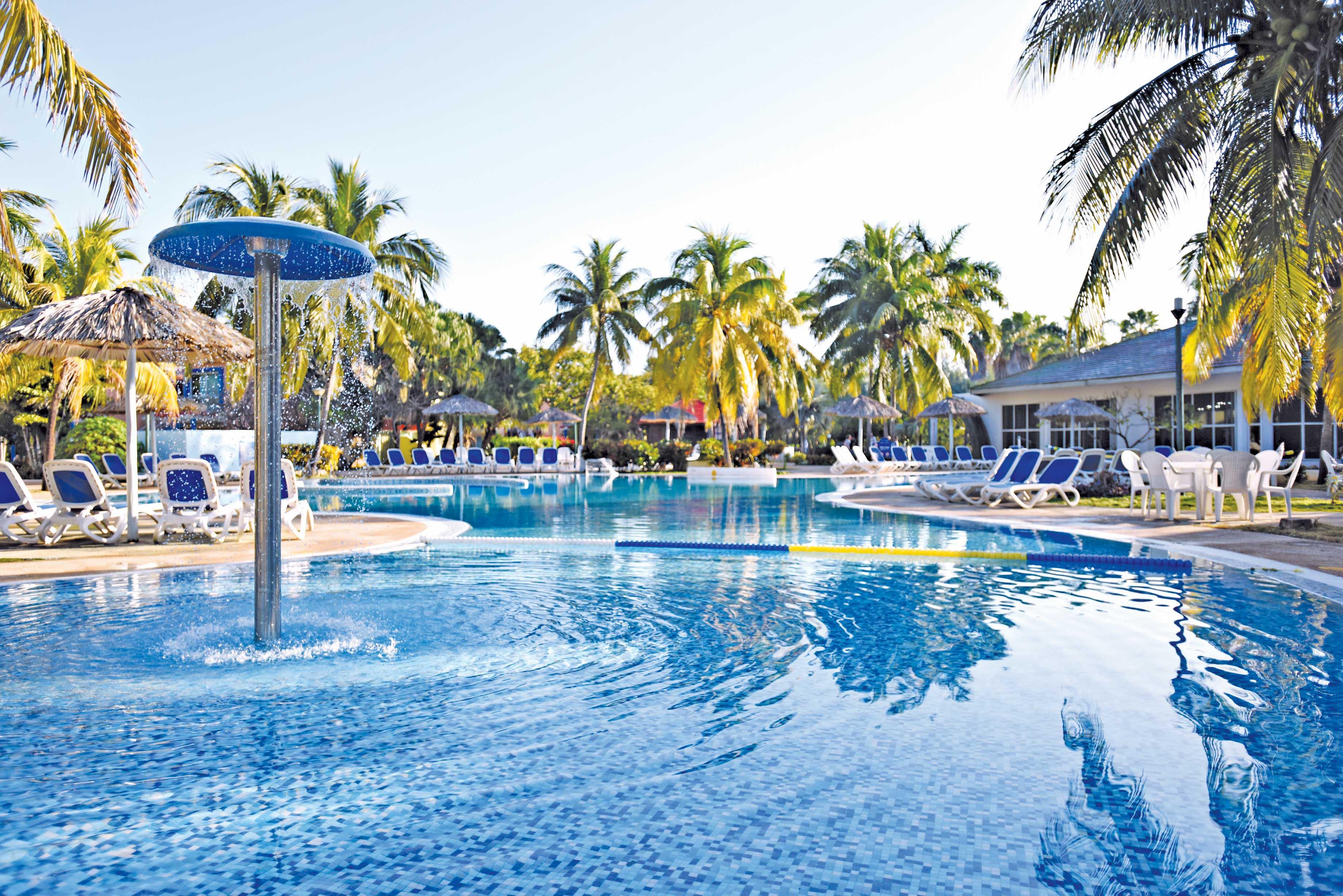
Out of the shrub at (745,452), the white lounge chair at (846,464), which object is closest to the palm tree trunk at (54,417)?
the shrub at (745,452)

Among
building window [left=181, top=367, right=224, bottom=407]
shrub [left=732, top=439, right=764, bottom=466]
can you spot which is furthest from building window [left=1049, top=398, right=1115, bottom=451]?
building window [left=181, top=367, right=224, bottom=407]

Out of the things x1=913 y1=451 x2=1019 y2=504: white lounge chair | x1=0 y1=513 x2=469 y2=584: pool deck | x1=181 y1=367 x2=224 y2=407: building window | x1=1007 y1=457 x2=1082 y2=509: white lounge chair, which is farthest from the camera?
x1=181 y1=367 x2=224 y2=407: building window

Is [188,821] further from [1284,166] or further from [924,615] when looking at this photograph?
[1284,166]

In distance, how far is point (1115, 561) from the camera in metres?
8.98

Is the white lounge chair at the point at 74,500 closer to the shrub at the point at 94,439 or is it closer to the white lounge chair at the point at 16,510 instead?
the white lounge chair at the point at 16,510

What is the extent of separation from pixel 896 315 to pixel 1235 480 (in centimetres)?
2002

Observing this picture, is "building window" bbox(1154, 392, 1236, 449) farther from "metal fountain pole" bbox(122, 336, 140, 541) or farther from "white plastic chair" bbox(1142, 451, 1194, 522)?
"metal fountain pole" bbox(122, 336, 140, 541)

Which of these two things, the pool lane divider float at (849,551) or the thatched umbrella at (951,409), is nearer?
the pool lane divider float at (849,551)

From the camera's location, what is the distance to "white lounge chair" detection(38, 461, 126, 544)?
32.8ft

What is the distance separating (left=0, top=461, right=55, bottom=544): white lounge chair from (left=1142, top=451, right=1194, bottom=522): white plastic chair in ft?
47.3

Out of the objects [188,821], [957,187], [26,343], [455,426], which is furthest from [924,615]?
[455,426]

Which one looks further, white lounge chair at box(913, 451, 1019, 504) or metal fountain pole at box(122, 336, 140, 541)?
white lounge chair at box(913, 451, 1019, 504)

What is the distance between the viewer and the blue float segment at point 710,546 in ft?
33.6

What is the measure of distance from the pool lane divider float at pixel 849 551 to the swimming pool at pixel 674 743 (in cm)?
144
